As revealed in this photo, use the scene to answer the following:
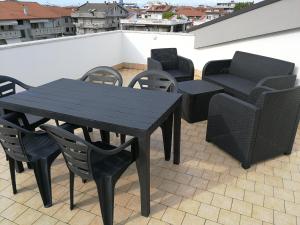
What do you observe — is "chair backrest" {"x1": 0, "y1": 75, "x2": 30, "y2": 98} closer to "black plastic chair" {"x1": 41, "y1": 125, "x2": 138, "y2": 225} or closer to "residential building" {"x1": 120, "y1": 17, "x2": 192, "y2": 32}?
"black plastic chair" {"x1": 41, "y1": 125, "x2": 138, "y2": 225}

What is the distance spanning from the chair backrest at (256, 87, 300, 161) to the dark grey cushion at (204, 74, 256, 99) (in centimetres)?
93

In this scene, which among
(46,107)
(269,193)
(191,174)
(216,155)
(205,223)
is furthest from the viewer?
(216,155)

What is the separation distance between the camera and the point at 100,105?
2.39 metres

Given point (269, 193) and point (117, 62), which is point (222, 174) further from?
point (117, 62)

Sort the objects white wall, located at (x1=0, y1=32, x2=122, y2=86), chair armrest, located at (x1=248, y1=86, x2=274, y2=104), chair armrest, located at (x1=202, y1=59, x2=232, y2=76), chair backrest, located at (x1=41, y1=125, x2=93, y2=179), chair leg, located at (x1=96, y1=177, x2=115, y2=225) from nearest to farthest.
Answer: chair backrest, located at (x1=41, y1=125, x2=93, y2=179) → chair leg, located at (x1=96, y1=177, x2=115, y2=225) → chair armrest, located at (x1=248, y1=86, x2=274, y2=104) → white wall, located at (x1=0, y1=32, x2=122, y2=86) → chair armrest, located at (x1=202, y1=59, x2=232, y2=76)

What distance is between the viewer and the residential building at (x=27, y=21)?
2815 cm

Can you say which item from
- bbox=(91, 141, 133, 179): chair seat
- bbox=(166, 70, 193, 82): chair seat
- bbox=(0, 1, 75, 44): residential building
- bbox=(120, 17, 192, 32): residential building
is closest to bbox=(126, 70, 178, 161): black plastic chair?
bbox=(91, 141, 133, 179): chair seat

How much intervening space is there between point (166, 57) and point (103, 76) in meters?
2.35

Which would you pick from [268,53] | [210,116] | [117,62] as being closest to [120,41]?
Answer: [117,62]

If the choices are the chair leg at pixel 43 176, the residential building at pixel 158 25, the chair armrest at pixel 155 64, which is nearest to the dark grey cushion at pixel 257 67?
the chair armrest at pixel 155 64

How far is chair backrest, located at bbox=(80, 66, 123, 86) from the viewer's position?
336 cm

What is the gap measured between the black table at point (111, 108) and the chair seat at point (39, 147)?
11.9 inches

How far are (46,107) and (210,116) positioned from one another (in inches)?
76.8

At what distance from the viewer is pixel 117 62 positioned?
24.1 feet
